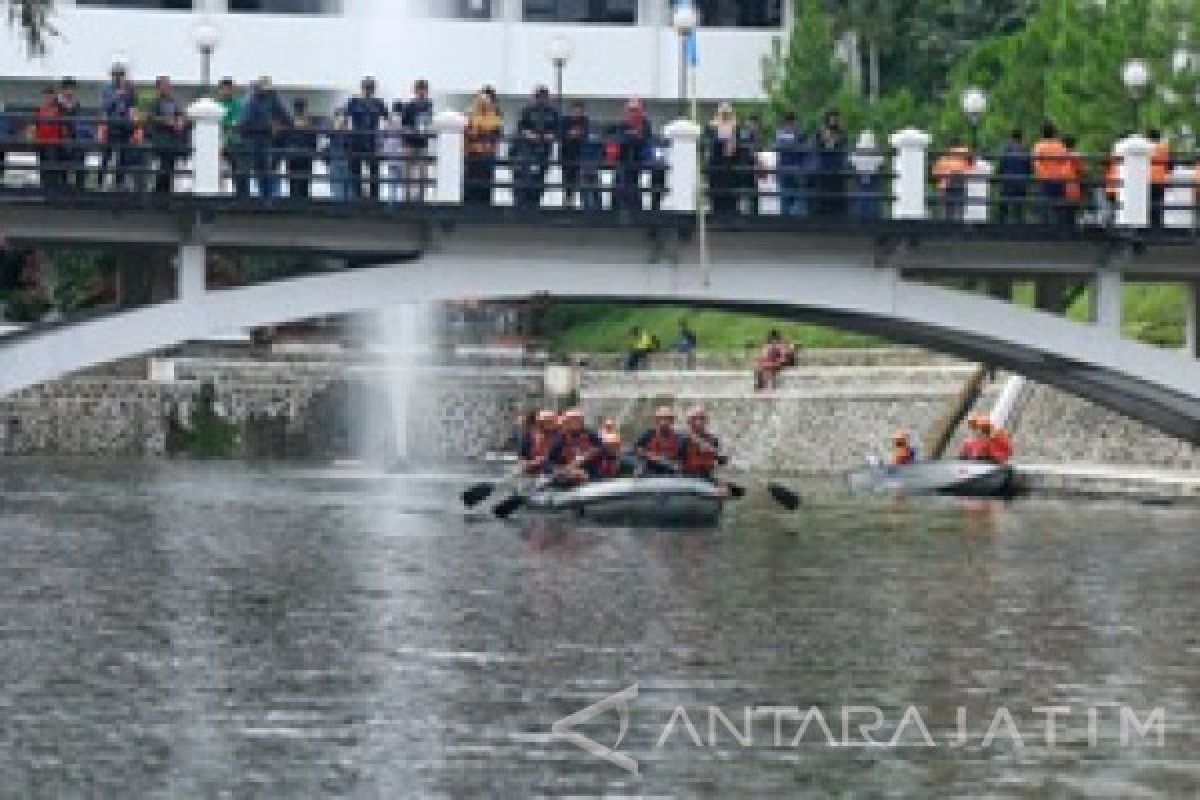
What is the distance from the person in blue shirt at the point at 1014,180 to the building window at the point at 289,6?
150 feet

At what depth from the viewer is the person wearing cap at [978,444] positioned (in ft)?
259

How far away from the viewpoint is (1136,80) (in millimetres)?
69938

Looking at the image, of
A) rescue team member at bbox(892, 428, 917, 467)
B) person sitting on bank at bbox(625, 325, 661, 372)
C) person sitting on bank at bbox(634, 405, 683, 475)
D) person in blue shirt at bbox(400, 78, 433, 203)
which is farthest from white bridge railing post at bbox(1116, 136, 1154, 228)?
person sitting on bank at bbox(625, 325, 661, 372)

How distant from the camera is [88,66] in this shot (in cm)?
10756

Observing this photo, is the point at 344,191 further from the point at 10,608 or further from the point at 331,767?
the point at 331,767

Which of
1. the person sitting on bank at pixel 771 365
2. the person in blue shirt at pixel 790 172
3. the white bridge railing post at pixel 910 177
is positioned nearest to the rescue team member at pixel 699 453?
the person in blue shirt at pixel 790 172

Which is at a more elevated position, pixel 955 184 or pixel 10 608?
pixel 955 184

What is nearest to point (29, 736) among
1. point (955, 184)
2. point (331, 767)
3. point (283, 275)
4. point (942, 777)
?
point (331, 767)

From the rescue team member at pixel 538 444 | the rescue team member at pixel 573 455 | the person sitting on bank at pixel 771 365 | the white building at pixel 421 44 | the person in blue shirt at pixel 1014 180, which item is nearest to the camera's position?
the person in blue shirt at pixel 1014 180

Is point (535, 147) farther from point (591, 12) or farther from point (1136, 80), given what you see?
point (591, 12)

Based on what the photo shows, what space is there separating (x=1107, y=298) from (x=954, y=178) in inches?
106

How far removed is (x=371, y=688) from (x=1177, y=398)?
25.0 m

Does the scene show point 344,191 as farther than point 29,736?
Yes

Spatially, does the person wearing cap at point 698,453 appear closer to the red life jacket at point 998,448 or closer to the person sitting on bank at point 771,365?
the red life jacket at point 998,448
